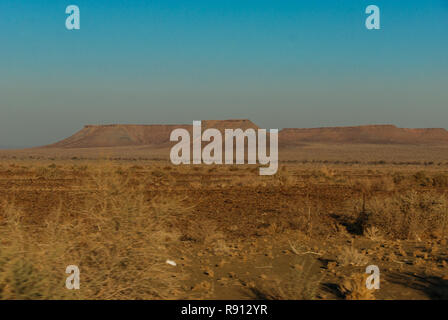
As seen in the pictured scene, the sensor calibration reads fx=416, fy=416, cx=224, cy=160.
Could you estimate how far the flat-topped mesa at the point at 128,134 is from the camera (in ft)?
528

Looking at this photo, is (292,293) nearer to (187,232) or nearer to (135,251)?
(135,251)

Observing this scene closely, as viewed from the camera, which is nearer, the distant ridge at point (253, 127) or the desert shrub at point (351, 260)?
the desert shrub at point (351, 260)

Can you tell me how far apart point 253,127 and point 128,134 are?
55.3m

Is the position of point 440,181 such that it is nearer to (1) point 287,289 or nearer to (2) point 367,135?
(1) point 287,289

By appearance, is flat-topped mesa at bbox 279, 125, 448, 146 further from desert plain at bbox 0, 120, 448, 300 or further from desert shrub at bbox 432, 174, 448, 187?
desert plain at bbox 0, 120, 448, 300

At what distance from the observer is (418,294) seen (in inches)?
264

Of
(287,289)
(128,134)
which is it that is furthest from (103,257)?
(128,134)

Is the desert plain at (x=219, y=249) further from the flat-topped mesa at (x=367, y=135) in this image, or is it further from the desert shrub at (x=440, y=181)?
the flat-topped mesa at (x=367, y=135)

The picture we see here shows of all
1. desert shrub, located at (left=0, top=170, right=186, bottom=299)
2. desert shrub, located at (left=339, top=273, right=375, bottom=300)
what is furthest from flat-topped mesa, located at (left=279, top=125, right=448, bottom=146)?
desert shrub, located at (left=0, top=170, right=186, bottom=299)

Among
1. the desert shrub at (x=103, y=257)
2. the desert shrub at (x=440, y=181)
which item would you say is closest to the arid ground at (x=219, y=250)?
the desert shrub at (x=103, y=257)

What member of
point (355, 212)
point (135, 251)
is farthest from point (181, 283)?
point (355, 212)

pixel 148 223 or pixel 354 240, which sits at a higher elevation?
pixel 148 223
